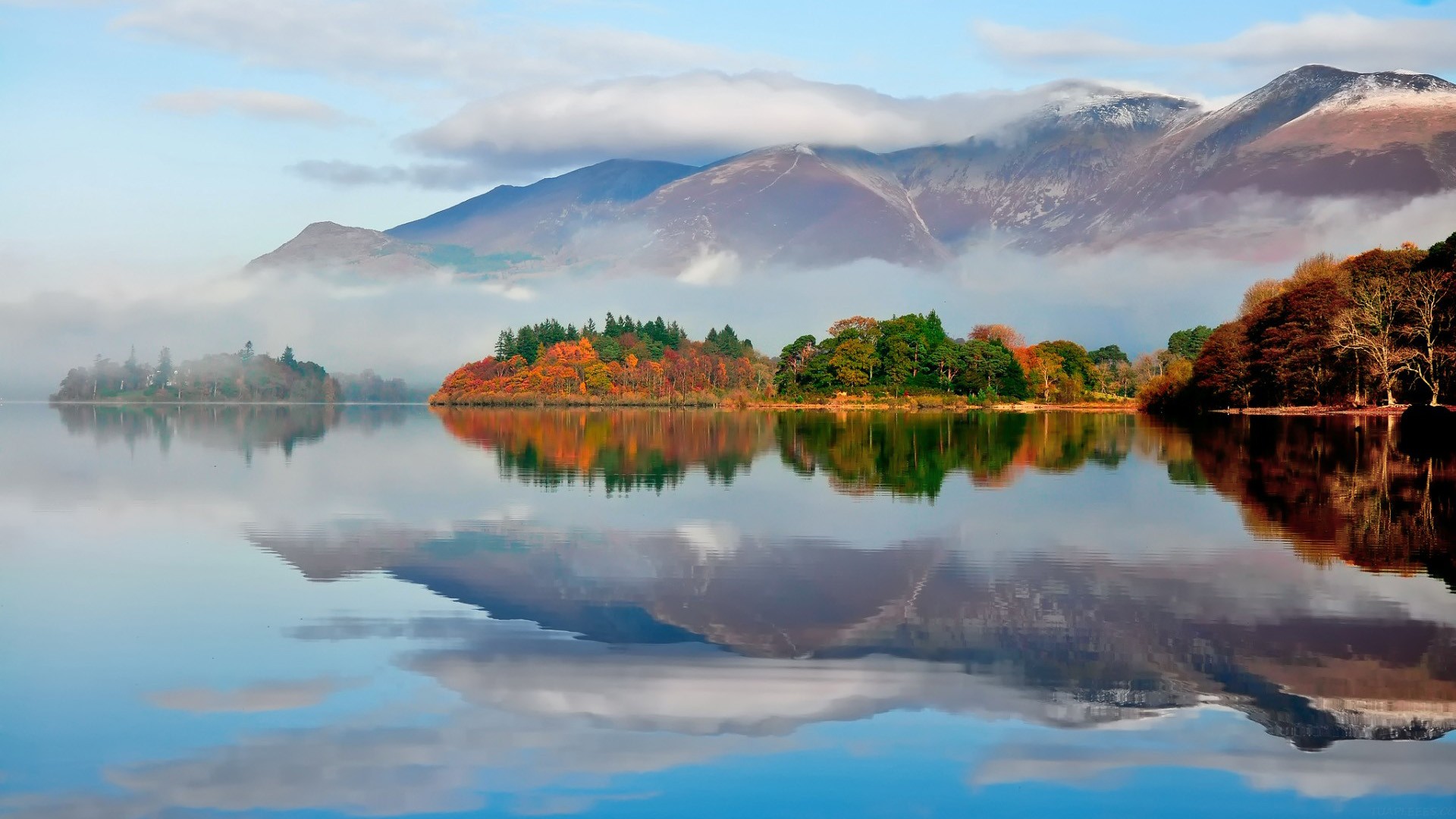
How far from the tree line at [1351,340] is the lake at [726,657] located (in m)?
51.1

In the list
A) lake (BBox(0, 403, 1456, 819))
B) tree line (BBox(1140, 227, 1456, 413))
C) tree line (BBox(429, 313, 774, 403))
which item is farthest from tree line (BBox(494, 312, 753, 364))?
lake (BBox(0, 403, 1456, 819))

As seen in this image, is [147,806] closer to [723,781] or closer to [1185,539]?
[723,781]

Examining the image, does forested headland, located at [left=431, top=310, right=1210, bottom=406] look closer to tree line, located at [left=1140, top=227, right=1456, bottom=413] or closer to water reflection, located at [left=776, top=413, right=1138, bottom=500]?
tree line, located at [left=1140, top=227, right=1456, bottom=413]

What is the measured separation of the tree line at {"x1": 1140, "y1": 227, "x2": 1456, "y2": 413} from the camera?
61.3 m

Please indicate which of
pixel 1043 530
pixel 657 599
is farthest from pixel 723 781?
pixel 1043 530

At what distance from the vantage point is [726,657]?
26.9 feet

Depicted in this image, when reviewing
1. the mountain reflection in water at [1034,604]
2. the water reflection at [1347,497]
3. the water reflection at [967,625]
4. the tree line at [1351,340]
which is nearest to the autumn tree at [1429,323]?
the tree line at [1351,340]

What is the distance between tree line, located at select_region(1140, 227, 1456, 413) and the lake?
5110 centimetres

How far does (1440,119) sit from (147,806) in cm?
22455

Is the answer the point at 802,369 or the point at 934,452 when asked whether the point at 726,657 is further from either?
the point at 802,369

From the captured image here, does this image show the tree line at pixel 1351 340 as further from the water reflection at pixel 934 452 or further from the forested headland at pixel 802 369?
the forested headland at pixel 802 369

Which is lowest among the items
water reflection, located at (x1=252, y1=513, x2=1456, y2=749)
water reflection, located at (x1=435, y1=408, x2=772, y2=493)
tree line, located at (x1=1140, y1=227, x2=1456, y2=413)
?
water reflection, located at (x1=435, y1=408, x2=772, y2=493)

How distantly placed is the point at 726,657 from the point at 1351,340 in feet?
219

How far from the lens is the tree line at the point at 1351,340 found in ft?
201
